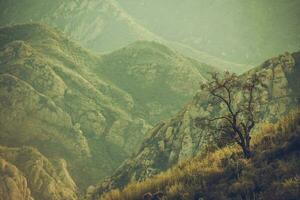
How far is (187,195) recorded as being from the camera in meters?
12.7

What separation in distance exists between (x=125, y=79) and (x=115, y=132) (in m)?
26.7

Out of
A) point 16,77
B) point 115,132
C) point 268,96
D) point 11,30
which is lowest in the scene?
point 115,132

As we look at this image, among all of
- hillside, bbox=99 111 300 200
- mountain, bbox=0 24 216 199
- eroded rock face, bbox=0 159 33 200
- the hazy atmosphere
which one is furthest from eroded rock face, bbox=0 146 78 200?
hillside, bbox=99 111 300 200

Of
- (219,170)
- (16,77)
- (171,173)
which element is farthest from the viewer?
(16,77)

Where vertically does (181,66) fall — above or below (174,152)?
above

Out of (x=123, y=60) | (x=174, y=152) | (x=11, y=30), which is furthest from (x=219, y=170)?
(x=11, y=30)

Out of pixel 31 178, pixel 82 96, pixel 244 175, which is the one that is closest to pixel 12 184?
pixel 31 178

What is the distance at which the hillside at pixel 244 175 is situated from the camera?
Answer: 12.0 metres

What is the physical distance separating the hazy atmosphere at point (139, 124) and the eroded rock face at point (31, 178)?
0.59 feet

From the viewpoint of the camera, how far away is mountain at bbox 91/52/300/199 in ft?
141

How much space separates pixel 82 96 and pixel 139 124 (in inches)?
555

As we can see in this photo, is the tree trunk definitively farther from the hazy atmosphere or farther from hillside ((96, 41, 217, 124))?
hillside ((96, 41, 217, 124))

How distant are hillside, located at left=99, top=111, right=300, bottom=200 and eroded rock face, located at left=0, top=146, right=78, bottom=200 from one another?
170ft

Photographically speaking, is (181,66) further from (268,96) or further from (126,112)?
(268,96)
